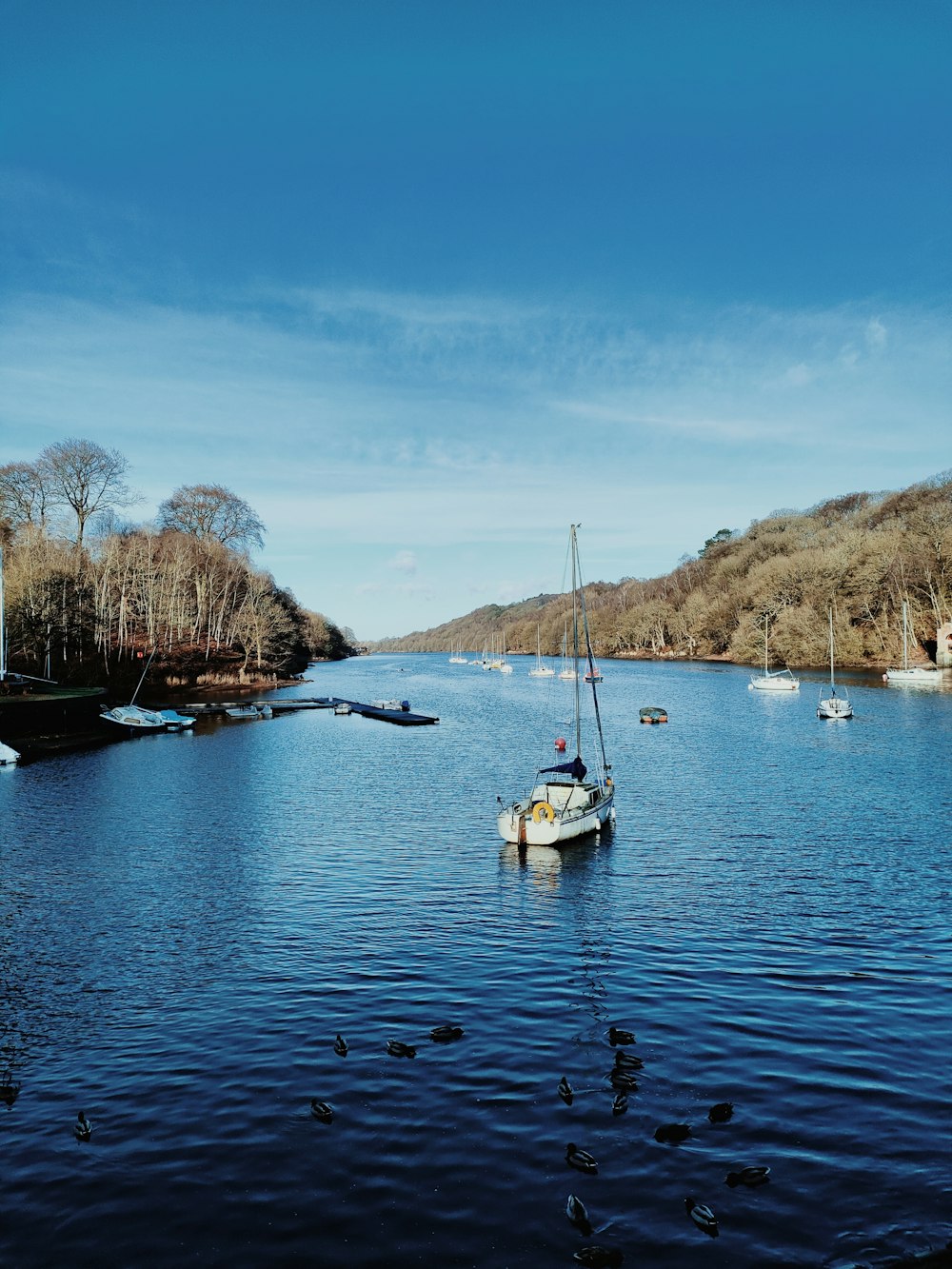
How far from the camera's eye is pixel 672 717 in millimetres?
81938

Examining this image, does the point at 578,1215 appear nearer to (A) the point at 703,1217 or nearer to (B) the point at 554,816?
(A) the point at 703,1217

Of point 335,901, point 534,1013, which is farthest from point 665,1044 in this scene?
point 335,901

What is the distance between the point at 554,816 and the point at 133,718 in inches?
2155

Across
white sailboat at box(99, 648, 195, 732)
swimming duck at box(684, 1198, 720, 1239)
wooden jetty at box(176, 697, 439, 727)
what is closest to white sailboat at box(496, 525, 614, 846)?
swimming duck at box(684, 1198, 720, 1239)

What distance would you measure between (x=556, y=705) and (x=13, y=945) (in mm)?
84128

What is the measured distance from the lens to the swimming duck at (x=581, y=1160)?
11.4 meters

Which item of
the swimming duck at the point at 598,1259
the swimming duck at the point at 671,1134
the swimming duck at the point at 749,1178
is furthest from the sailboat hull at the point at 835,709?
the swimming duck at the point at 598,1259

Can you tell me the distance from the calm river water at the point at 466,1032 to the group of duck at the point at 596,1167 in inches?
5.6

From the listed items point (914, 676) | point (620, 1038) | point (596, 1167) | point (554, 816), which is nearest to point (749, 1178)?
point (596, 1167)

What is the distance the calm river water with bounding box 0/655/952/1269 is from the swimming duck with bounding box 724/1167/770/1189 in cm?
13

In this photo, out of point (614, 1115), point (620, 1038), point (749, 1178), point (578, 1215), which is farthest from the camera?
point (620, 1038)

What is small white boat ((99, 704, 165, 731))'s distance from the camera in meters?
73.8

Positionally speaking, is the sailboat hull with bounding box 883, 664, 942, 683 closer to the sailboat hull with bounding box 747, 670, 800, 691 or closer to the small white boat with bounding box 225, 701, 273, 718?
the sailboat hull with bounding box 747, 670, 800, 691

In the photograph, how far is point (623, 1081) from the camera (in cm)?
1384
